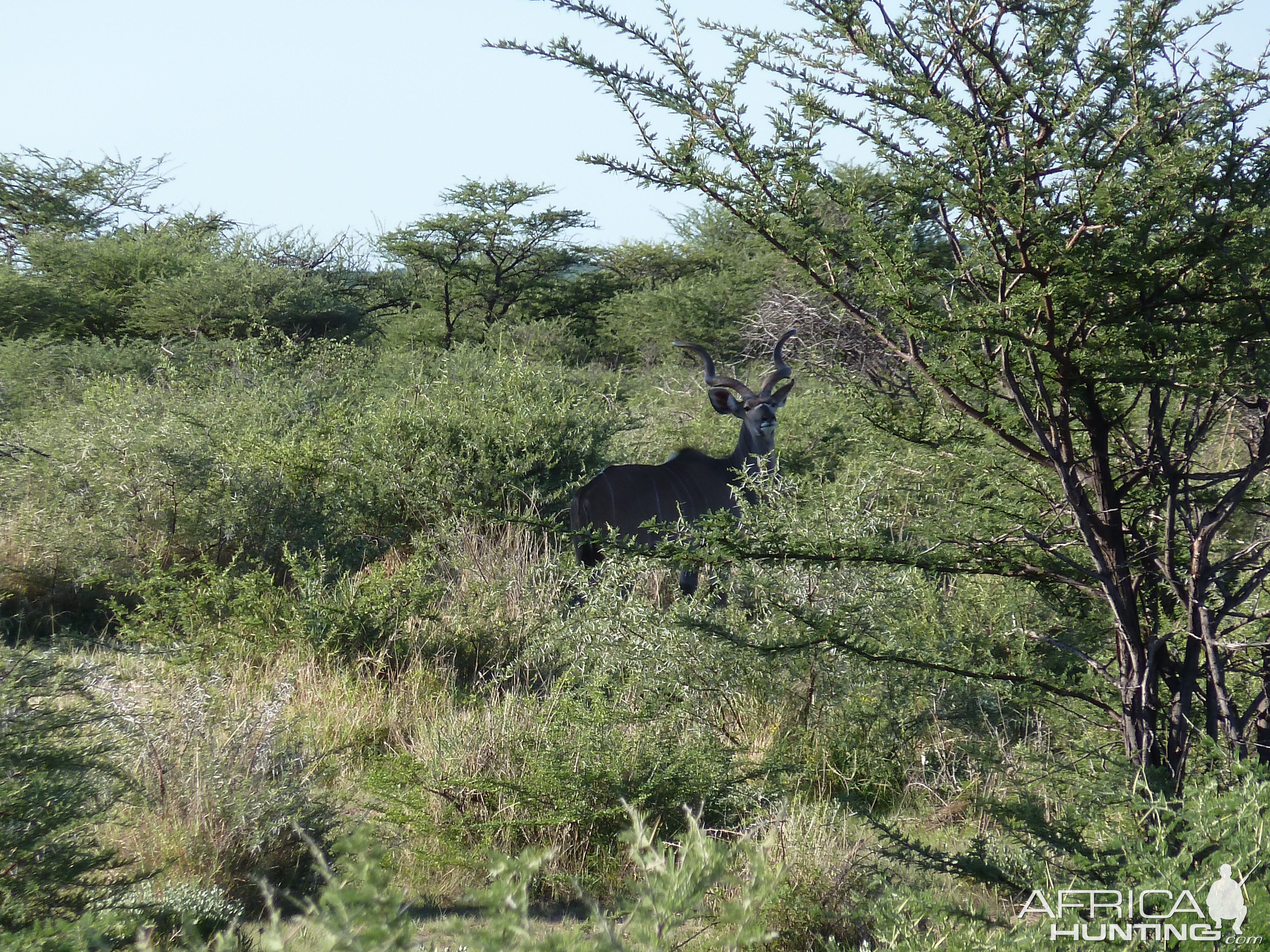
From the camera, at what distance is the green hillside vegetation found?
2656 millimetres

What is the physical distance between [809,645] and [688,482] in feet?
16.0

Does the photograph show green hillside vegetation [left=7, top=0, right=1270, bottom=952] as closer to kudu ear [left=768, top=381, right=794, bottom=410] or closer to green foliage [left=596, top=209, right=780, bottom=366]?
kudu ear [left=768, top=381, right=794, bottom=410]

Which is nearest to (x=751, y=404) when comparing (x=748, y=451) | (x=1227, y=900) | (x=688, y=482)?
(x=748, y=451)

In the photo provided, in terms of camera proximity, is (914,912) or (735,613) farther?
(735,613)

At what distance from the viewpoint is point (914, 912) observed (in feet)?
8.55

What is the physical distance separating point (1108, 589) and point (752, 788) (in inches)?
65.3

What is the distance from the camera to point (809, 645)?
2.94 metres

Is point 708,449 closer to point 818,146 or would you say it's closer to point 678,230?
point 818,146

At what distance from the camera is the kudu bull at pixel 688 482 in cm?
717

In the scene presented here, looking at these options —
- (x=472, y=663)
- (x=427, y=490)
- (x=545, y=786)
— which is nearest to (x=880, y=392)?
(x=545, y=786)

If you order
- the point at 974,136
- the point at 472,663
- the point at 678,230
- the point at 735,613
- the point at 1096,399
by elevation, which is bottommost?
the point at 472,663

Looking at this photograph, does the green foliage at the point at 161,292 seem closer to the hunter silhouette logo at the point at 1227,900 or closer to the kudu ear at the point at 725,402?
the kudu ear at the point at 725,402

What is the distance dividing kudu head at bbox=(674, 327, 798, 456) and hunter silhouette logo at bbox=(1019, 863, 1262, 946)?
6132mm

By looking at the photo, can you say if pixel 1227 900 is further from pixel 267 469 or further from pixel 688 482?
pixel 267 469
